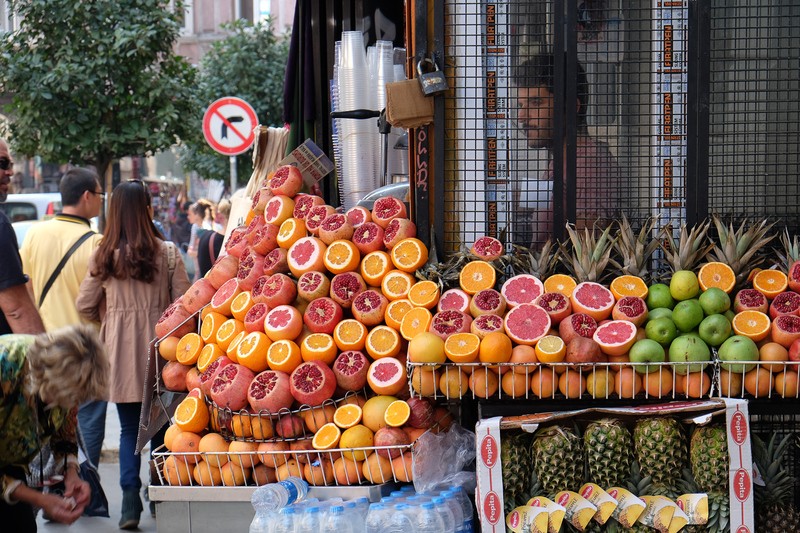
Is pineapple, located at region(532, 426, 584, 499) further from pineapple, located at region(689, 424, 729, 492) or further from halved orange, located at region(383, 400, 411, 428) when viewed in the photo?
halved orange, located at region(383, 400, 411, 428)

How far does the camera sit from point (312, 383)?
4.50 metres

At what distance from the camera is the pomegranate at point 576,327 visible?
4.13m

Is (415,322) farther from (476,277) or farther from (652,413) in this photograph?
(652,413)

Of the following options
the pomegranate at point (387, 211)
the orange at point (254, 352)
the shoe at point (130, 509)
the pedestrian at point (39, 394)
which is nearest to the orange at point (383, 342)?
the orange at point (254, 352)

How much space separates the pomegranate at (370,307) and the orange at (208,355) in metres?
0.76

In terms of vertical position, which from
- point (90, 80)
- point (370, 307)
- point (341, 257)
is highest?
point (90, 80)

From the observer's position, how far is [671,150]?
4.73m

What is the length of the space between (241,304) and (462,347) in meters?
1.44

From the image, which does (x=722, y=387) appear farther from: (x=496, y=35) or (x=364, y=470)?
(x=496, y=35)

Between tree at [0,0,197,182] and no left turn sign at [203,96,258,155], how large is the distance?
3296mm

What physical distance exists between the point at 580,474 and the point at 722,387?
0.68 metres

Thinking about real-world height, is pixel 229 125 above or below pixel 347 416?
above

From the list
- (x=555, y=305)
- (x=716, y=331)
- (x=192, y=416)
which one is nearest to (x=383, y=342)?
(x=555, y=305)

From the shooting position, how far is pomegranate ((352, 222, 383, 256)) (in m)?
4.89
